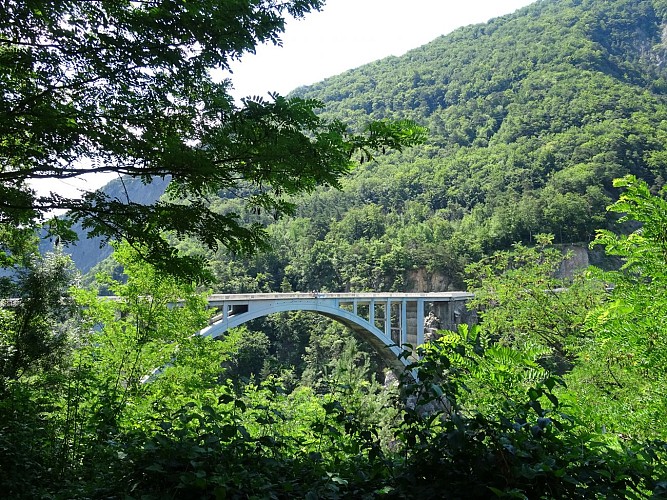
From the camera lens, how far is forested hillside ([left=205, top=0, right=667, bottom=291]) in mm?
40500

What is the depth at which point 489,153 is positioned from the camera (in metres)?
56.9

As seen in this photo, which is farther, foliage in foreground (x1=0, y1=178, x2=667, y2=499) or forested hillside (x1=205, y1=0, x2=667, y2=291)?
forested hillside (x1=205, y1=0, x2=667, y2=291)

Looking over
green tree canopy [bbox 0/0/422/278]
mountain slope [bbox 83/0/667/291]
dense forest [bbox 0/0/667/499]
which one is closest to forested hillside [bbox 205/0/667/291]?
mountain slope [bbox 83/0/667/291]

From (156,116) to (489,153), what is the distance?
59110 millimetres

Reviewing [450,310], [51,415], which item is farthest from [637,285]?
[450,310]

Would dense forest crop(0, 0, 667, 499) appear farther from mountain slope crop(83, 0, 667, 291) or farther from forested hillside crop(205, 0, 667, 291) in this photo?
forested hillside crop(205, 0, 667, 291)

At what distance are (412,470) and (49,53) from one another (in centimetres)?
271

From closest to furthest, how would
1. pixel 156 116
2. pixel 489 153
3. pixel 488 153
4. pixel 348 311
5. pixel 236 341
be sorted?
pixel 156 116
pixel 236 341
pixel 348 311
pixel 489 153
pixel 488 153

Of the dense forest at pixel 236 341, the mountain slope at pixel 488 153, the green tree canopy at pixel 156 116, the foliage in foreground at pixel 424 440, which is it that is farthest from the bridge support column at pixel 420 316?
the green tree canopy at pixel 156 116

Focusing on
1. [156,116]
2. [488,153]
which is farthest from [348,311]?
[488,153]

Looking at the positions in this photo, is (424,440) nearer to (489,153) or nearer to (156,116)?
(156,116)

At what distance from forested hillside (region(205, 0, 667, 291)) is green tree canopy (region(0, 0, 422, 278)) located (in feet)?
95.9

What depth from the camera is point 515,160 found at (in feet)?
169

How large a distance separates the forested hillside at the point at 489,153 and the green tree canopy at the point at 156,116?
29.2 meters
